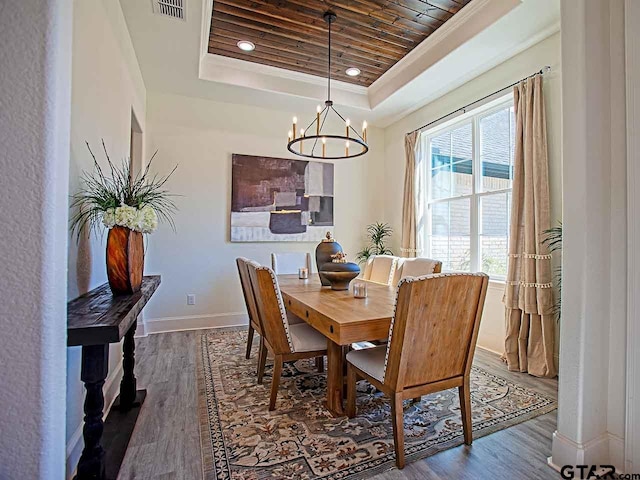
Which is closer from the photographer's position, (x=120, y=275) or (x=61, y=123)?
(x=61, y=123)

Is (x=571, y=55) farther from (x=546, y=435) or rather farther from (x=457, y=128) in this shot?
(x=457, y=128)

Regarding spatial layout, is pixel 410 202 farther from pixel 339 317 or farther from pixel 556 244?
pixel 339 317

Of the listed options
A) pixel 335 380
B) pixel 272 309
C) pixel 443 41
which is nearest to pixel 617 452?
pixel 335 380

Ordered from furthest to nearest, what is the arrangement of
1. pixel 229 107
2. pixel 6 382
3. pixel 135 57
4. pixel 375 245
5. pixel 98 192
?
1. pixel 375 245
2. pixel 229 107
3. pixel 135 57
4. pixel 98 192
5. pixel 6 382

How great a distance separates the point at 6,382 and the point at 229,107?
158 inches

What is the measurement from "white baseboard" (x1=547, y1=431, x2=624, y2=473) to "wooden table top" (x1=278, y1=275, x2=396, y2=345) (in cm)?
98

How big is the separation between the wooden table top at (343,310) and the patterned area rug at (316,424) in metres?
0.57

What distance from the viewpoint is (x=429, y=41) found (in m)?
3.39

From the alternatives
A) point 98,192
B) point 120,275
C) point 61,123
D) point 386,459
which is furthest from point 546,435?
point 98,192

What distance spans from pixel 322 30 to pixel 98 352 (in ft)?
10.7

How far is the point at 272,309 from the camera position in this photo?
2135 millimetres

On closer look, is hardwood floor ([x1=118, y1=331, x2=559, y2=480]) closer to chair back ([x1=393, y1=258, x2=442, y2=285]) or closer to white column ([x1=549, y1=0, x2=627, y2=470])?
white column ([x1=549, y1=0, x2=627, y2=470])

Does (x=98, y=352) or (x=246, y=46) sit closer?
(x=98, y=352)

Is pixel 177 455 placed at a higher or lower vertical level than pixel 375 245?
lower
